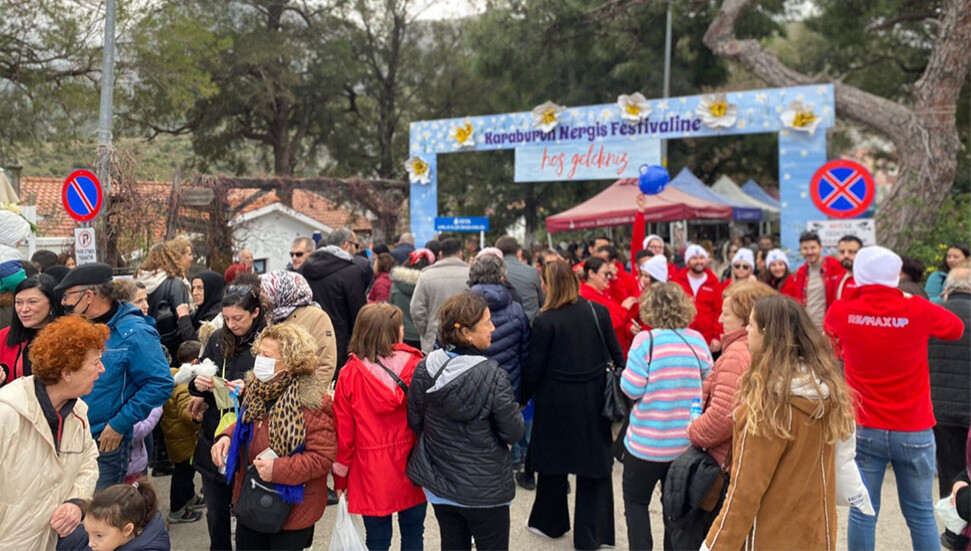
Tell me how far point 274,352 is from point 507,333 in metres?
1.90

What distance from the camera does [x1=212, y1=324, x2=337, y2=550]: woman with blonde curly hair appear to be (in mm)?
3180

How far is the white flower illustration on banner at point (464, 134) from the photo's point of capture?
15180 mm

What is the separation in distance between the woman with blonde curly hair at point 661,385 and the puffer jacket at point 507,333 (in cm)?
109

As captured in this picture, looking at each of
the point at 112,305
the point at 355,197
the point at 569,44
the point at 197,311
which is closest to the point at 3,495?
the point at 112,305

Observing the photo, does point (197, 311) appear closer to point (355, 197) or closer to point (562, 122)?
A: point (562, 122)

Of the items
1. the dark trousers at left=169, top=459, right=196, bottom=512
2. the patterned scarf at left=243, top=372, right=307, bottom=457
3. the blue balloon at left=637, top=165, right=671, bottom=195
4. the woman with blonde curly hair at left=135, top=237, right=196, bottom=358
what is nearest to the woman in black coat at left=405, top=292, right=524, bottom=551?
the patterned scarf at left=243, top=372, right=307, bottom=457

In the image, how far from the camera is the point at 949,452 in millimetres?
4902

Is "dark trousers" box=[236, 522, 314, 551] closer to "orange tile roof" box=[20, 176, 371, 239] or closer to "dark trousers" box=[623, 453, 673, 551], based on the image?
"dark trousers" box=[623, 453, 673, 551]

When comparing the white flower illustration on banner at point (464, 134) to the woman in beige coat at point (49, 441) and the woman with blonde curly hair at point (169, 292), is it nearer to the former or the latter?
the woman with blonde curly hair at point (169, 292)

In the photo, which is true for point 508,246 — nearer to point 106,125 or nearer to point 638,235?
point 638,235

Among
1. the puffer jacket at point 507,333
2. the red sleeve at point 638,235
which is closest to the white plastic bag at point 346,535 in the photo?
the puffer jacket at point 507,333

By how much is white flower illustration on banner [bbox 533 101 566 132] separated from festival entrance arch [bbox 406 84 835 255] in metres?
0.02

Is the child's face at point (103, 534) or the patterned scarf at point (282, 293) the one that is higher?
the patterned scarf at point (282, 293)

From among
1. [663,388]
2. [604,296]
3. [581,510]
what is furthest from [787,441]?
[604,296]
